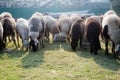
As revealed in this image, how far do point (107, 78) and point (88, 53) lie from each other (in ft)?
12.4

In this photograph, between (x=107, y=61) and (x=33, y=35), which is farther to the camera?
(x=33, y=35)

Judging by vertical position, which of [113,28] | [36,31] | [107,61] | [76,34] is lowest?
[107,61]

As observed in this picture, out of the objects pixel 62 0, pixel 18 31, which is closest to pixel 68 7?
pixel 62 0

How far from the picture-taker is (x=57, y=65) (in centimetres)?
1105

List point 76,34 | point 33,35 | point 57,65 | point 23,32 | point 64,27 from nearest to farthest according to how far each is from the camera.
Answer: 1. point 57,65
2. point 33,35
3. point 76,34
4. point 23,32
5. point 64,27

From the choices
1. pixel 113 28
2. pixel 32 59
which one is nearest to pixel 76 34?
pixel 113 28

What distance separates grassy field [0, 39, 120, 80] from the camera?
31.8 ft

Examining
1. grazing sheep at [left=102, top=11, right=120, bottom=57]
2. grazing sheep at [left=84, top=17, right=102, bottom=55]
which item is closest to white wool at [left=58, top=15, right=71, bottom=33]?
grazing sheep at [left=84, top=17, right=102, bottom=55]

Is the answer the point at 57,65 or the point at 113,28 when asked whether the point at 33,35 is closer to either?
the point at 57,65

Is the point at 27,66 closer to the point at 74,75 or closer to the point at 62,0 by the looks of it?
the point at 74,75

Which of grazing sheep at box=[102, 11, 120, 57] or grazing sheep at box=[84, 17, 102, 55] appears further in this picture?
grazing sheep at box=[84, 17, 102, 55]

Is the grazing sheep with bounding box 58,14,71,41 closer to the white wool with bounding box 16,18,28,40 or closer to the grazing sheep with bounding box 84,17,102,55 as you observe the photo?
the white wool with bounding box 16,18,28,40

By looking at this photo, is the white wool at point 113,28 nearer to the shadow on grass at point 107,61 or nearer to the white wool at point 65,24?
the shadow on grass at point 107,61

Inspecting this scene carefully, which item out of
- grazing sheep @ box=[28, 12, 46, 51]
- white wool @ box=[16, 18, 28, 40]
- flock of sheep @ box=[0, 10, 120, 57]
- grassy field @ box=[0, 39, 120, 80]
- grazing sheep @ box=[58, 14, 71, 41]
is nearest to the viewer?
grassy field @ box=[0, 39, 120, 80]
